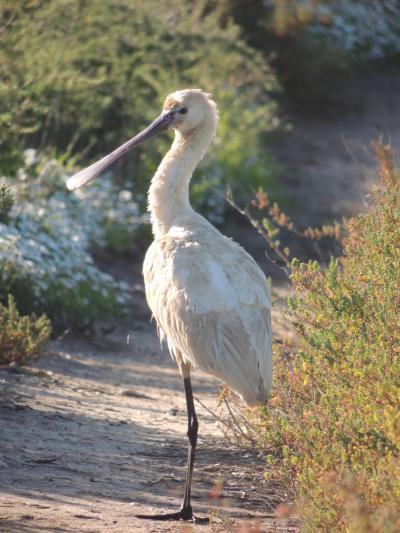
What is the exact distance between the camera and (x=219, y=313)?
5.28 meters

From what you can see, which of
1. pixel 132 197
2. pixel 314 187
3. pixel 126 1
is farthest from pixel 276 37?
pixel 132 197

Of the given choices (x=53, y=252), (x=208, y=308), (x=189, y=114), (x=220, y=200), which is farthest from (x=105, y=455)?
(x=220, y=200)

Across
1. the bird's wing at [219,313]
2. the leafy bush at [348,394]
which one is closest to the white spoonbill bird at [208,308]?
the bird's wing at [219,313]

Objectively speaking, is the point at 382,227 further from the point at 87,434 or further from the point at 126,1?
the point at 126,1

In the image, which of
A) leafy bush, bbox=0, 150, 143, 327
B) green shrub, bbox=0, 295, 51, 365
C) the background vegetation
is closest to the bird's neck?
the background vegetation

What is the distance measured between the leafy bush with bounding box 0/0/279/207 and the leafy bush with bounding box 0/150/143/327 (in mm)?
451

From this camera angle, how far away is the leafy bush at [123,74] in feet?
34.3

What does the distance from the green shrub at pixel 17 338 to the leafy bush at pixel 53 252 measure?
0.60 meters

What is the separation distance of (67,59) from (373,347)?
7.20 meters

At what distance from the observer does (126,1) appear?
1342cm

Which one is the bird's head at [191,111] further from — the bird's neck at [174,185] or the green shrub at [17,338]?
the green shrub at [17,338]

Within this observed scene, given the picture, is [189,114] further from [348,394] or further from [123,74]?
[123,74]

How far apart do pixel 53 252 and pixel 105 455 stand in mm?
3088

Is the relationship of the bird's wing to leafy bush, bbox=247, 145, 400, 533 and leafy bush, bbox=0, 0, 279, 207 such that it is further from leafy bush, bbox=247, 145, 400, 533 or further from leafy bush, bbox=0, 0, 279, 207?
leafy bush, bbox=0, 0, 279, 207
